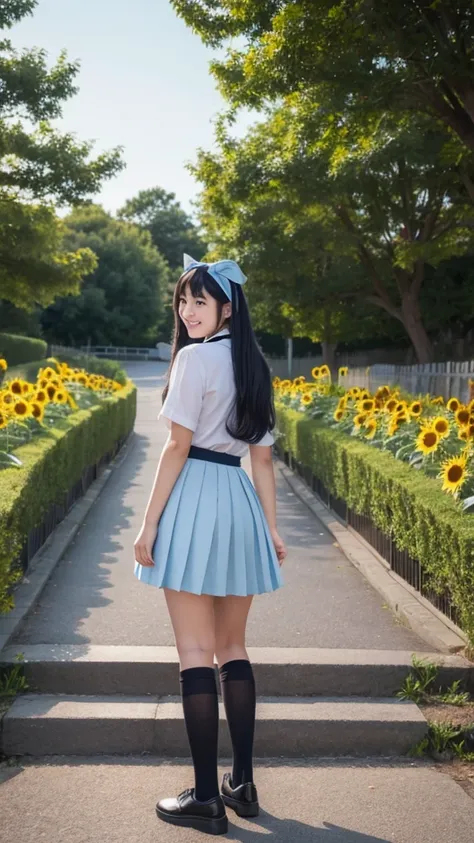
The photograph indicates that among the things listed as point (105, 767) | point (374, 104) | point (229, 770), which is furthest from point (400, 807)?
point (374, 104)

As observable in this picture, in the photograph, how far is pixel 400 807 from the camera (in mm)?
3812

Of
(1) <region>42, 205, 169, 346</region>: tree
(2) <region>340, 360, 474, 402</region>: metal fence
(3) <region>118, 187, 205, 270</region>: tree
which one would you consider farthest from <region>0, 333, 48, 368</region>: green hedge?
(3) <region>118, 187, 205, 270</region>: tree

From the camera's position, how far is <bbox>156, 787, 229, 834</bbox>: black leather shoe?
11.7 ft

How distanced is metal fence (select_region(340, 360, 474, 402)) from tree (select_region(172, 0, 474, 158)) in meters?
5.25

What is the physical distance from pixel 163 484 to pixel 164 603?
3.34 meters

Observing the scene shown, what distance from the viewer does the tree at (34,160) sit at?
25.1 meters

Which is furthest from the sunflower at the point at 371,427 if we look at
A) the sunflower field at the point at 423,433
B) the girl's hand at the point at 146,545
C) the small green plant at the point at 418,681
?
the girl's hand at the point at 146,545

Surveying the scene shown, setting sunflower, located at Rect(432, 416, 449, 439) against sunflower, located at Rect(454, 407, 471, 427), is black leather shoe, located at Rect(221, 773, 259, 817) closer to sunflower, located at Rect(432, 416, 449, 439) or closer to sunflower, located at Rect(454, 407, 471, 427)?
sunflower, located at Rect(432, 416, 449, 439)

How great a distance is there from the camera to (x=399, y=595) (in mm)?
6676

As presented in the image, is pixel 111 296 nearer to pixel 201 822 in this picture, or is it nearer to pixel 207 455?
pixel 207 455

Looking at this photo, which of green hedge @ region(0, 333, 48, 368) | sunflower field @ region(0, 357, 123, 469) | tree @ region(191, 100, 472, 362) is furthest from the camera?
green hedge @ region(0, 333, 48, 368)

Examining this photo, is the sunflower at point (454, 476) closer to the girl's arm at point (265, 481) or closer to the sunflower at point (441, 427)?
the sunflower at point (441, 427)

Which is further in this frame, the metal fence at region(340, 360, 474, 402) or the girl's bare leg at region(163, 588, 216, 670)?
the metal fence at region(340, 360, 474, 402)

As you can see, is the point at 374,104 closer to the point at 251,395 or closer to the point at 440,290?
the point at 251,395
